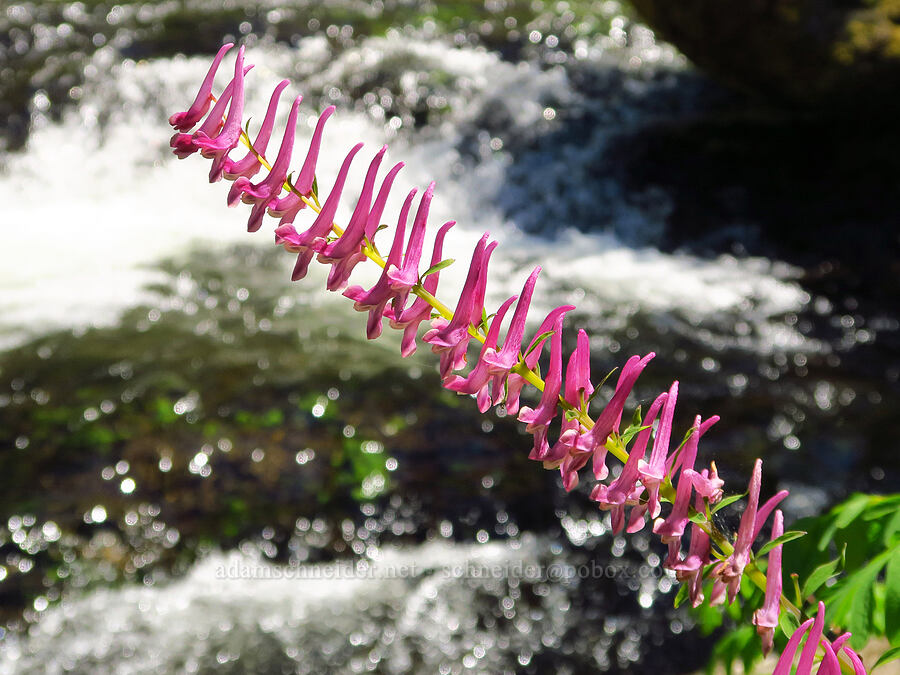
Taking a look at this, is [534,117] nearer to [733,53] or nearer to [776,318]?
[733,53]

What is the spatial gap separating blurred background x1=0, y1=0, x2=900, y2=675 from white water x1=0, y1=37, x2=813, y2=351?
62 mm

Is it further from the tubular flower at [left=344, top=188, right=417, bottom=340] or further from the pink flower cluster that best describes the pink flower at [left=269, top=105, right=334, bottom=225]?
the tubular flower at [left=344, top=188, right=417, bottom=340]

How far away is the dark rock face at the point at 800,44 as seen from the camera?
11125 millimetres

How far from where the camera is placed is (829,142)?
13016 mm

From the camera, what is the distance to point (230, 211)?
41.2 feet

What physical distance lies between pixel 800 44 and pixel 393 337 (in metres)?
7.24

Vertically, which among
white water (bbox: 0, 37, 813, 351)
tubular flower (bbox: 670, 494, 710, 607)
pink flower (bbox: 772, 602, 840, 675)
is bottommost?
pink flower (bbox: 772, 602, 840, 675)

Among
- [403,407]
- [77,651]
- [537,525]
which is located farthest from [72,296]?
[537,525]

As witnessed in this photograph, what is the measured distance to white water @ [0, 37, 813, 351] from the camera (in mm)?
9602

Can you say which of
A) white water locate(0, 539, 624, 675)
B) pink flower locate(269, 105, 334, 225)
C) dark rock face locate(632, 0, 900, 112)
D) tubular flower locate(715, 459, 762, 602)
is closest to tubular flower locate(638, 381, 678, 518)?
tubular flower locate(715, 459, 762, 602)

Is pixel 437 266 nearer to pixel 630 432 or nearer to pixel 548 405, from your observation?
pixel 548 405

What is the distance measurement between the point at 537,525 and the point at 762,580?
465cm

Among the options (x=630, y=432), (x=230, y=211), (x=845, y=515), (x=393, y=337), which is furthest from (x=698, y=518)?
(x=230, y=211)

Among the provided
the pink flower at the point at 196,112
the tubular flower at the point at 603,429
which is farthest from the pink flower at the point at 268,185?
the tubular flower at the point at 603,429
